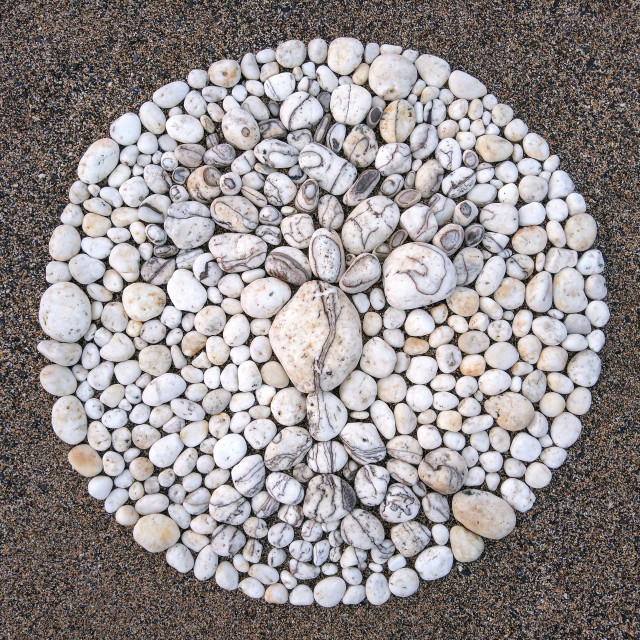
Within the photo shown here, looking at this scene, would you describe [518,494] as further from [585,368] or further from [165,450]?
[165,450]

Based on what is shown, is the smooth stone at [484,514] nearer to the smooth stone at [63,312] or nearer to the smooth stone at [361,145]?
the smooth stone at [361,145]

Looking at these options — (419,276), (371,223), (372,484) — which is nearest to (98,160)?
(371,223)

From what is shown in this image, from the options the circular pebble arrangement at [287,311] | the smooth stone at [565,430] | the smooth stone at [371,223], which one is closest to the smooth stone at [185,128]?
the circular pebble arrangement at [287,311]

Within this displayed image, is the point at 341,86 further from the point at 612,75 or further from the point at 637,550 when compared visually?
the point at 637,550

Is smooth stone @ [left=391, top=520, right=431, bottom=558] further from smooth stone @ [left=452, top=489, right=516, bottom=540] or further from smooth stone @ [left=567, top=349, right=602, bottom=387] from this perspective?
smooth stone @ [left=567, top=349, right=602, bottom=387]

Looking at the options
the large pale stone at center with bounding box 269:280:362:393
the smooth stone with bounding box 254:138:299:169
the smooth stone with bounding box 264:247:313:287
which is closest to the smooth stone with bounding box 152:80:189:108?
the smooth stone with bounding box 254:138:299:169

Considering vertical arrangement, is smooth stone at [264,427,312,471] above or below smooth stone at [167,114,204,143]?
below
